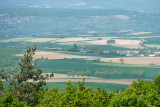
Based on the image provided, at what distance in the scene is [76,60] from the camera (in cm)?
12625

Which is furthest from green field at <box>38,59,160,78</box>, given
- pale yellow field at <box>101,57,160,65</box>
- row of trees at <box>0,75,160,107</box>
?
row of trees at <box>0,75,160,107</box>

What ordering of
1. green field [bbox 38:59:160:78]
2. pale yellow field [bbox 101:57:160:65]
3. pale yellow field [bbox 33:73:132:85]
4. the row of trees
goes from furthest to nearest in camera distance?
pale yellow field [bbox 101:57:160:65], green field [bbox 38:59:160:78], pale yellow field [bbox 33:73:132:85], the row of trees

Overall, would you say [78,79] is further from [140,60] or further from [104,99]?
[104,99]

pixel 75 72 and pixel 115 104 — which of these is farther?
pixel 75 72

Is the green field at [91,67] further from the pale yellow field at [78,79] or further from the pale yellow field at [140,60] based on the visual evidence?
the pale yellow field at [140,60]

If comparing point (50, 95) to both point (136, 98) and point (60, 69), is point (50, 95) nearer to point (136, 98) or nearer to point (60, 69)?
point (136, 98)

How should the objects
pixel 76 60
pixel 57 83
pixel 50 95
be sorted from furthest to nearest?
pixel 76 60
pixel 57 83
pixel 50 95

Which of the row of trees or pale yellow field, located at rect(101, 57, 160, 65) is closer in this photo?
the row of trees

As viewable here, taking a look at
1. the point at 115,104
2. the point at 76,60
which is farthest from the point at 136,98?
the point at 76,60

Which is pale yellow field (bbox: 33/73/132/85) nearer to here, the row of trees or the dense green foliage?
the dense green foliage

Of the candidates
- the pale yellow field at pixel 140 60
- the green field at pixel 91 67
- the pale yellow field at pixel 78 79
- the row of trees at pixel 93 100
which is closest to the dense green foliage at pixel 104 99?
the row of trees at pixel 93 100

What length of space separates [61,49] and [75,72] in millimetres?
52873

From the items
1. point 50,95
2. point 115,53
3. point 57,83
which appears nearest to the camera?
point 50,95

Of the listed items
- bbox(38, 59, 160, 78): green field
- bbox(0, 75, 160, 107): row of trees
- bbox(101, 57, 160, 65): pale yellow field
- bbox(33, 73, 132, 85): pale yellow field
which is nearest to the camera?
bbox(0, 75, 160, 107): row of trees
